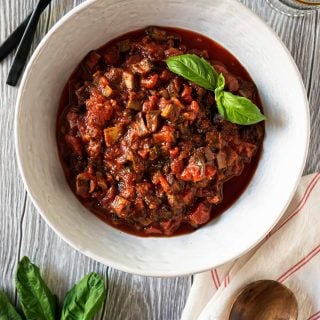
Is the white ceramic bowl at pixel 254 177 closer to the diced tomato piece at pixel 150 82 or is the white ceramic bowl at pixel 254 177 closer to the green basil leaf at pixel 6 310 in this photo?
the diced tomato piece at pixel 150 82

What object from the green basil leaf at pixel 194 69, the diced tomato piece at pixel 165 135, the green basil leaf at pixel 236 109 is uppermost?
the green basil leaf at pixel 194 69

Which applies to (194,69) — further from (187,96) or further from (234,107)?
(234,107)

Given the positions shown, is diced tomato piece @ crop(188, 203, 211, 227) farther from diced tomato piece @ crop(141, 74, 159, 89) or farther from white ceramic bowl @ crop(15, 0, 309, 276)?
diced tomato piece @ crop(141, 74, 159, 89)

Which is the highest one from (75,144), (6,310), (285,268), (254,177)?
(75,144)

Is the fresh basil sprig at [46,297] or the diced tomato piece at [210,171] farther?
the fresh basil sprig at [46,297]

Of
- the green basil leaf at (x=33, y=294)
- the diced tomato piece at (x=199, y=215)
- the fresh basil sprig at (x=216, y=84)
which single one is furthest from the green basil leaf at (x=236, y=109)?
the green basil leaf at (x=33, y=294)

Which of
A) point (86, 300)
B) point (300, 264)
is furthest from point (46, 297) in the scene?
point (300, 264)
